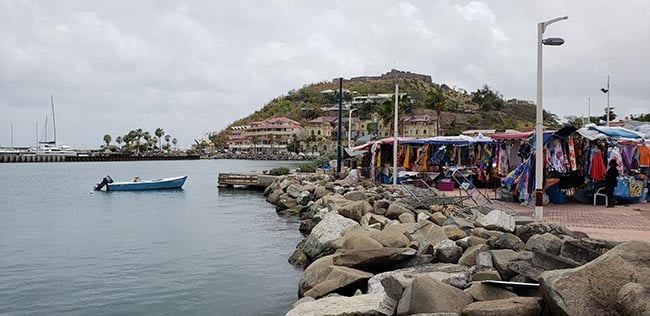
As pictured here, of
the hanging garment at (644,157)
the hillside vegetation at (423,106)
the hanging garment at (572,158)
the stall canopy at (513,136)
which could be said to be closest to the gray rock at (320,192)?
the stall canopy at (513,136)

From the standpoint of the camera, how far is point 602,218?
12711 millimetres

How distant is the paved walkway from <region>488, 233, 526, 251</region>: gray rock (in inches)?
94.9

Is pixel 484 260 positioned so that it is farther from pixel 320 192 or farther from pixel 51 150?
pixel 51 150

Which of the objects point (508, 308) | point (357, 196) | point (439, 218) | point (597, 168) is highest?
point (597, 168)

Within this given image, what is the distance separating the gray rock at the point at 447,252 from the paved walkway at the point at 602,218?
289 centimetres

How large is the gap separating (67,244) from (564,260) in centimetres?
1592

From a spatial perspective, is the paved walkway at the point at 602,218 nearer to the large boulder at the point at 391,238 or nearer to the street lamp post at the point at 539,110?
the street lamp post at the point at 539,110

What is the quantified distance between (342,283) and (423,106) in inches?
4276

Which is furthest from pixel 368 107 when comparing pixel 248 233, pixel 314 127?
pixel 248 233

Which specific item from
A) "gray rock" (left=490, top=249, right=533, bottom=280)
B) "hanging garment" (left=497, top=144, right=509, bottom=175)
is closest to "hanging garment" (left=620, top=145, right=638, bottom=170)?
"hanging garment" (left=497, top=144, right=509, bottom=175)

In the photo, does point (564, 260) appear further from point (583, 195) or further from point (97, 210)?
point (97, 210)

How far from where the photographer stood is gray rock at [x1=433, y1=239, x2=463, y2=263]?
913cm

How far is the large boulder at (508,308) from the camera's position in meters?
5.71

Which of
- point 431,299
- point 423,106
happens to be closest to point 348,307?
point 431,299
